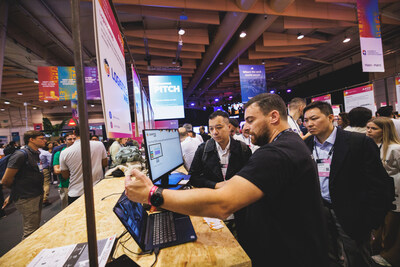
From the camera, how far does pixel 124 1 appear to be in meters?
3.28

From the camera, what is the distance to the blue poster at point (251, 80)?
5945mm

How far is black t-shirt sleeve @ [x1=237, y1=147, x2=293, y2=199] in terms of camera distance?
80 centimetres

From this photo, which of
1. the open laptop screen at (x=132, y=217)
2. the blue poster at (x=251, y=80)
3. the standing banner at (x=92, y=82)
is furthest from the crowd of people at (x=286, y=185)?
the blue poster at (x=251, y=80)

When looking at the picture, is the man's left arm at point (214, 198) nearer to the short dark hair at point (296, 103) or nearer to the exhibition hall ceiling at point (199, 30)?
the short dark hair at point (296, 103)

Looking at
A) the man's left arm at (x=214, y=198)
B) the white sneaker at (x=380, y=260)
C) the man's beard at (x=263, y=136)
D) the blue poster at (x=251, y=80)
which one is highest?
the blue poster at (x=251, y=80)

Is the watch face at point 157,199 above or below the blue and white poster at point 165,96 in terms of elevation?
below

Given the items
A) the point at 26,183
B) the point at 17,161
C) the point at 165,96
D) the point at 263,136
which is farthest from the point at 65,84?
the point at 263,136

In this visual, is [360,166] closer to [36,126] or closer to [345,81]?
[345,81]

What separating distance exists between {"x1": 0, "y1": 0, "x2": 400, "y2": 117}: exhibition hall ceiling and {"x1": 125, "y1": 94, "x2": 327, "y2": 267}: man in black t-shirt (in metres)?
3.85

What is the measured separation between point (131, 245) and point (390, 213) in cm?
294

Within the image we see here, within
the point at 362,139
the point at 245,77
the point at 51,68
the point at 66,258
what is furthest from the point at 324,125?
the point at 51,68

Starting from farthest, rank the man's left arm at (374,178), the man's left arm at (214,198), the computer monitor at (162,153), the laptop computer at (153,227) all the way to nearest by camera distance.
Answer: the man's left arm at (374,178) < the computer monitor at (162,153) < the laptop computer at (153,227) < the man's left arm at (214,198)

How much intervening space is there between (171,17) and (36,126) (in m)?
15.1

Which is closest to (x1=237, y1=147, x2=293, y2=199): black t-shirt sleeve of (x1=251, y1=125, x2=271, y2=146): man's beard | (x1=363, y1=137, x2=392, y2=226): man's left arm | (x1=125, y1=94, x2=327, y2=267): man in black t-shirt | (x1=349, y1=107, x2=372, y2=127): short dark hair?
(x1=125, y1=94, x2=327, y2=267): man in black t-shirt
